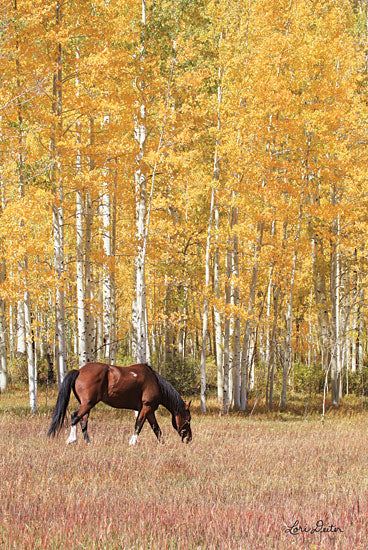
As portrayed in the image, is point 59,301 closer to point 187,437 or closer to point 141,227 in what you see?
point 141,227

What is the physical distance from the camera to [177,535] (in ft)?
15.1

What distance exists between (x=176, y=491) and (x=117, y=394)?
12.5ft

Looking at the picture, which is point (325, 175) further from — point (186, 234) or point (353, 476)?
point (353, 476)

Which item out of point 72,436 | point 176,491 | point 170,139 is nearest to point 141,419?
point 72,436

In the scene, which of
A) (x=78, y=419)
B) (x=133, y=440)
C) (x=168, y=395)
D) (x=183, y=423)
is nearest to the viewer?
(x=78, y=419)

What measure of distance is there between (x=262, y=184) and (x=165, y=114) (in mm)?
4095

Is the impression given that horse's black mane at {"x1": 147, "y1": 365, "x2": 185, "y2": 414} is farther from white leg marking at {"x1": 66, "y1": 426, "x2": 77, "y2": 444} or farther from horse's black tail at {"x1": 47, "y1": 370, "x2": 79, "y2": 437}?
white leg marking at {"x1": 66, "y1": 426, "x2": 77, "y2": 444}

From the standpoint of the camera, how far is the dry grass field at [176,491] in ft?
14.8

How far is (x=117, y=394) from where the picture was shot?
31.7 feet

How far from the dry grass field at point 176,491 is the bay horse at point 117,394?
1.15 feet

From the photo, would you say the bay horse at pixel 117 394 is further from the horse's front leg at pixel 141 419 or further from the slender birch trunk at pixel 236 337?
the slender birch trunk at pixel 236 337

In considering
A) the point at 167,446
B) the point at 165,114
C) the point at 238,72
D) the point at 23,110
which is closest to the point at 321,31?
the point at 238,72

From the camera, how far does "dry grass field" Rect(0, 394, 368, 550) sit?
14.8 feet
